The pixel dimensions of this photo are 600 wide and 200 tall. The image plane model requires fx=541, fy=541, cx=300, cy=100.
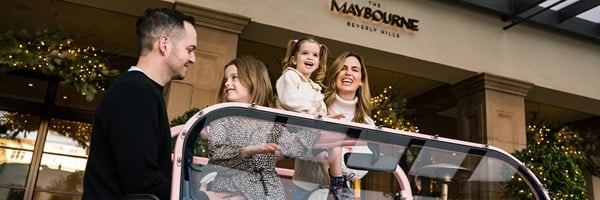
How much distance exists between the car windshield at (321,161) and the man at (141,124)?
0.35 feet

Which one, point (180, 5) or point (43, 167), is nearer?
point (180, 5)

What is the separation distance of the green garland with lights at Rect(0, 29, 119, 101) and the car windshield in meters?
4.72

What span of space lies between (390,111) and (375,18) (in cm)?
128

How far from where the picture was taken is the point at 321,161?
1.96 m

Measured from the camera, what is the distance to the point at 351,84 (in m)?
3.04

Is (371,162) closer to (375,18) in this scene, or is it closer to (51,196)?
(375,18)

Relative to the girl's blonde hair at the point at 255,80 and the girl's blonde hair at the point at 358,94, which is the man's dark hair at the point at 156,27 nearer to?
the girl's blonde hair at the point at 255,80

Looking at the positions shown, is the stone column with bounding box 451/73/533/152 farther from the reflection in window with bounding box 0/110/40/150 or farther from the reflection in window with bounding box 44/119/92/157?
the reflection in window with bounding box 0/110/40/150

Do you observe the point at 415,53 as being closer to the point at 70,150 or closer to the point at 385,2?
the point at 385,2

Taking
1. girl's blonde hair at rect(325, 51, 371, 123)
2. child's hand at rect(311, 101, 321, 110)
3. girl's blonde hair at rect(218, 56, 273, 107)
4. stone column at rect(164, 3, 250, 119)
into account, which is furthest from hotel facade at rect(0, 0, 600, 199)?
girl's blonde hair at rect(218, 56, 273, 107)

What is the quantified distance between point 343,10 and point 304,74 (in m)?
3.68

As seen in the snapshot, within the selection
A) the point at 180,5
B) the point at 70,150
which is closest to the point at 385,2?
the point at 180,5

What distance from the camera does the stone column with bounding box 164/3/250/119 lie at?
18.8 ft

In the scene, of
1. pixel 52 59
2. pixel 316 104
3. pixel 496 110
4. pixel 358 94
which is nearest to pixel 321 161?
pixel 316 104
